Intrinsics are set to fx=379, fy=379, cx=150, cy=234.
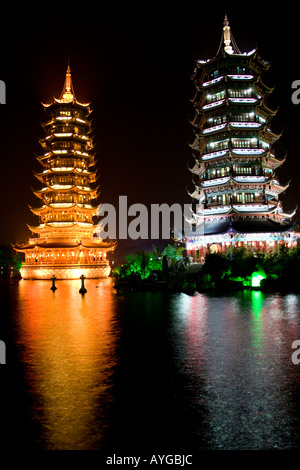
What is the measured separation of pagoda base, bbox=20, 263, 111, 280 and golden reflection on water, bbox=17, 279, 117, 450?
138ft

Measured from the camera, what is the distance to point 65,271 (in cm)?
5712

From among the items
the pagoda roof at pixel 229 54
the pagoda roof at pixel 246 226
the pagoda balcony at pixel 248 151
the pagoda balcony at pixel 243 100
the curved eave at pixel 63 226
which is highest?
the pagoda roof at pixel 229 54

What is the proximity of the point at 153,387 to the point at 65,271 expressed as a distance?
51.7 meters

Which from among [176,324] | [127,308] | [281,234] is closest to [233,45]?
[281,234]

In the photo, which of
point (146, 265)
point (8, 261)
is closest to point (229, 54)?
point (146, 265)

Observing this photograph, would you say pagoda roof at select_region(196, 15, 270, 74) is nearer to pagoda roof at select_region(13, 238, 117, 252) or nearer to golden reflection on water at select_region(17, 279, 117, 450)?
pagoda roof at select_region(13, 238, 117, 252)

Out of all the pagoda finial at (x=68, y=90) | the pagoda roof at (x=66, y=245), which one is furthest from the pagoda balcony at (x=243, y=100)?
the pagoda finial at (x=68, y=90)

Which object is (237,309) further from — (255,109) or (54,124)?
(54,124)

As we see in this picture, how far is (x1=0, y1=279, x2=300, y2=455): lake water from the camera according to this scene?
5.09m

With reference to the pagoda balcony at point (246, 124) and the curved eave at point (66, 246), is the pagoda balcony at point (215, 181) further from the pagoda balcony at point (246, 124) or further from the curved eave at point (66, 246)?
the curved eave at point (66, 246)

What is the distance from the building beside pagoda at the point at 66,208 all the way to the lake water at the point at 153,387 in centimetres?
4486

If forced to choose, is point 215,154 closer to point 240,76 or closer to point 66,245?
point 240,76

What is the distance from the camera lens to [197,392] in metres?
6.73

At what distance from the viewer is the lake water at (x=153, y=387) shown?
5.09 meters
